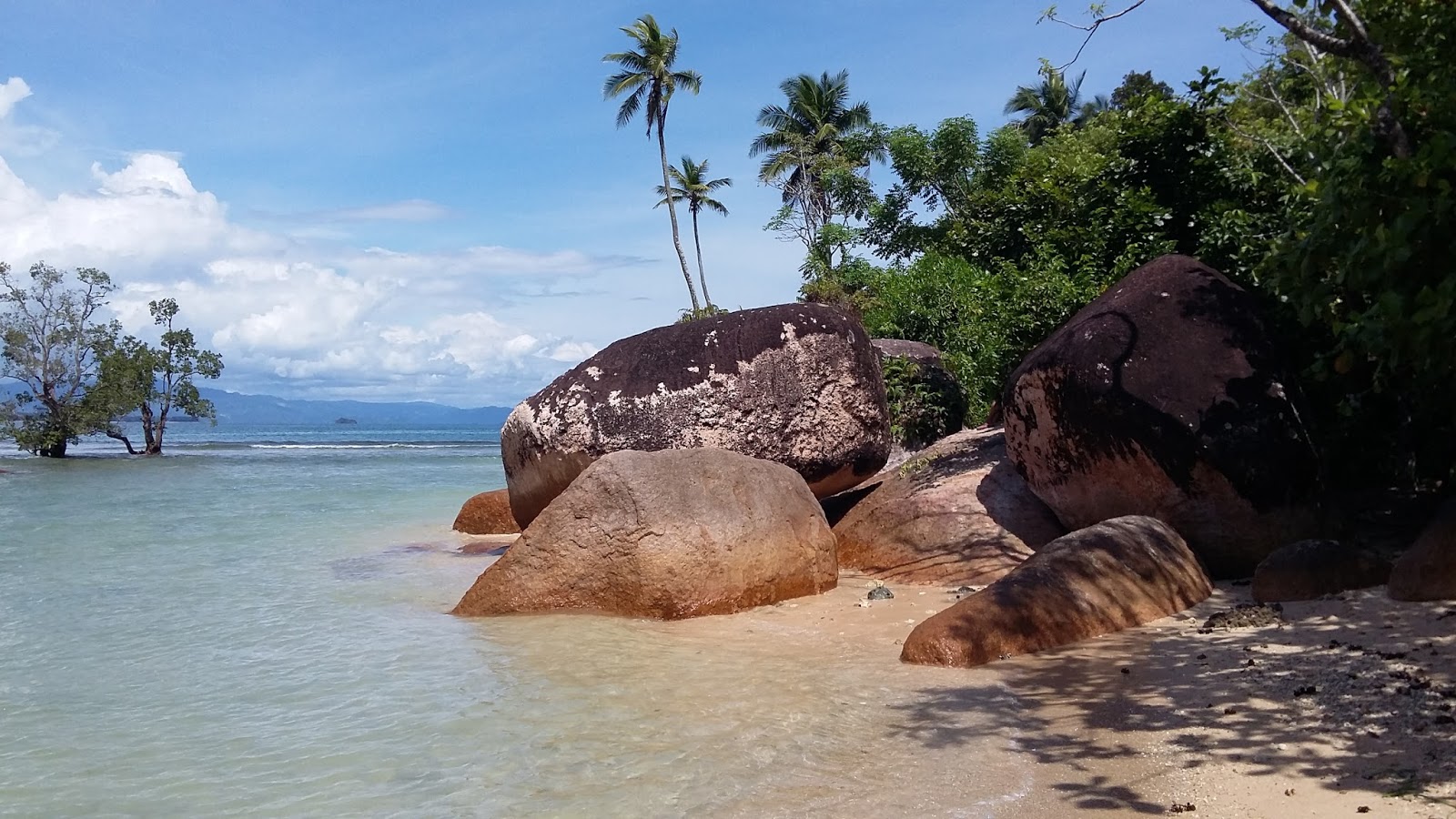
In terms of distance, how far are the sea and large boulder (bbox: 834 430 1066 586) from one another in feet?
7.07

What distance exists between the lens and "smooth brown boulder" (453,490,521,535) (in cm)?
1480

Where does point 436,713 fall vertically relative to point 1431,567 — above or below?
below

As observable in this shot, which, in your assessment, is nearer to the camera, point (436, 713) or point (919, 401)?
point (436, 713)

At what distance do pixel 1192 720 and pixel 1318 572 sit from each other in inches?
94.1

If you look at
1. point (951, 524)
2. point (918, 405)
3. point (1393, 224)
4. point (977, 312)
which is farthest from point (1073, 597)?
point (918, 405)

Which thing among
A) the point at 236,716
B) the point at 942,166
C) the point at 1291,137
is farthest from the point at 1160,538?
the point at 942,166

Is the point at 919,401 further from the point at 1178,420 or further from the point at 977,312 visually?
the point at 1178,420

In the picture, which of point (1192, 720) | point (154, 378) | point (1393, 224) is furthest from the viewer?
point (154, 378)

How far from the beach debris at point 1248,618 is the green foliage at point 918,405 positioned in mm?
6194

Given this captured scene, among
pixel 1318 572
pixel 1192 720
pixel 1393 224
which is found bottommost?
pixel 1192 720

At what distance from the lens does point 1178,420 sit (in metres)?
7.47

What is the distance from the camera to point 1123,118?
10.7m

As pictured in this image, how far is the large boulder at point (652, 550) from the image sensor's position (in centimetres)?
789

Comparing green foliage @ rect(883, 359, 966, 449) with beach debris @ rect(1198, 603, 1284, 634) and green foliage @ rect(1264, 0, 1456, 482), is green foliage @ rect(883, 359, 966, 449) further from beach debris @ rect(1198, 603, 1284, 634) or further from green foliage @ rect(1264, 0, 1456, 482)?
beach debris @ rect(1198, 603, 1284, 634)
